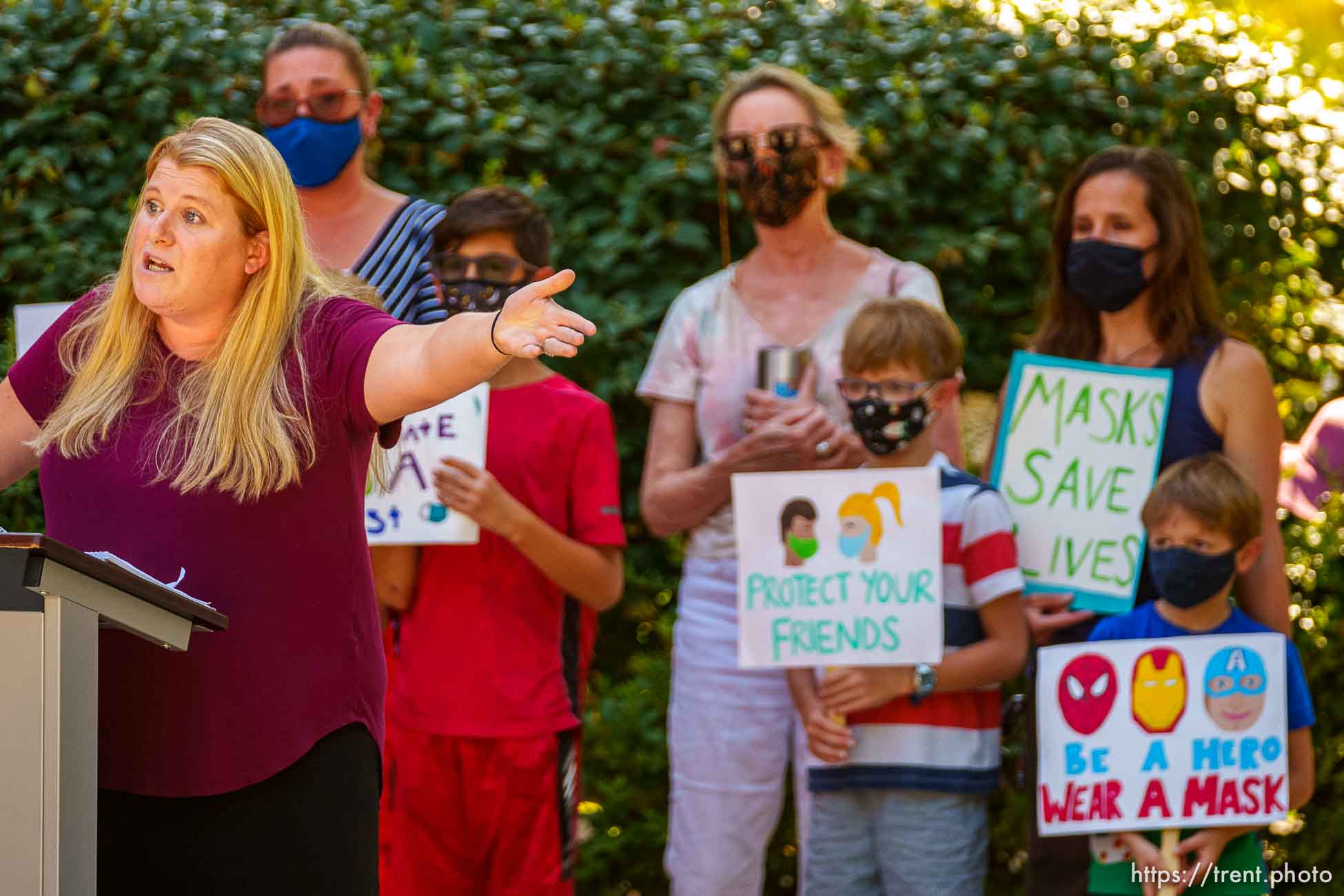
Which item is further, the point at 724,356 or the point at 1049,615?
the point at 724,356

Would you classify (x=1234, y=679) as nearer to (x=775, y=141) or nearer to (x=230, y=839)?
(x=775, y=141)

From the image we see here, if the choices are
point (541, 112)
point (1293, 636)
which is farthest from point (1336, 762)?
point (541, 112)

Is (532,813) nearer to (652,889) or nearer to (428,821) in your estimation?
(428,821)

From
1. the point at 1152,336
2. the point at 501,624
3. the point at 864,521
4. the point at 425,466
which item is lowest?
the point at 501,624

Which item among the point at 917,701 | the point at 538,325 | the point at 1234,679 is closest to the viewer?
the point at 538,325

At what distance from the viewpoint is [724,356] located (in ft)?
14.0

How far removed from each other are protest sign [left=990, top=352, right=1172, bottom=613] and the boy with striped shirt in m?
0.14

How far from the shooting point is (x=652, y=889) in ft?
16.8

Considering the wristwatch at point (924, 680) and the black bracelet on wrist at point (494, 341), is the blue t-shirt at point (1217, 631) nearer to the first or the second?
the wristwatch at point (924, 680)

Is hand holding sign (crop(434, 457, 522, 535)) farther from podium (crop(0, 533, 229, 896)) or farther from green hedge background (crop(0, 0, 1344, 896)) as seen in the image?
podium (crop(0, 533, 229, 896))

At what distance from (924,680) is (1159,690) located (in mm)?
535

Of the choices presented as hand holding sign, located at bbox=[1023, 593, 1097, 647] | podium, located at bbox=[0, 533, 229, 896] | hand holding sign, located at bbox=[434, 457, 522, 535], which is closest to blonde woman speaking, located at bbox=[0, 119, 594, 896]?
podium, located at bbox=[0, 533, 229, 896]

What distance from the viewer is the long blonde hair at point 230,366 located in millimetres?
2445

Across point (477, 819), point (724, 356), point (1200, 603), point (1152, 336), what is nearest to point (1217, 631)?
point (1200, 603)
